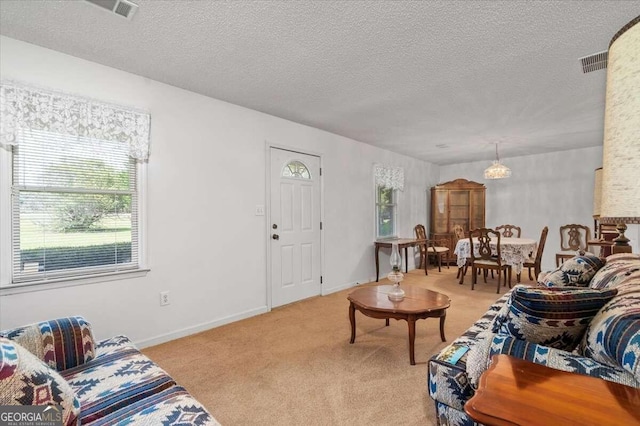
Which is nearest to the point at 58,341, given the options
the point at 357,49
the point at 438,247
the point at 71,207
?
the point at 71,207

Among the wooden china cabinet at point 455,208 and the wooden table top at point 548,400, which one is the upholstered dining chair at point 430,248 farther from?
the wooden table top at point 548,400

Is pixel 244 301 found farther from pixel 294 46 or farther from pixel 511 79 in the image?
pixel 511 79

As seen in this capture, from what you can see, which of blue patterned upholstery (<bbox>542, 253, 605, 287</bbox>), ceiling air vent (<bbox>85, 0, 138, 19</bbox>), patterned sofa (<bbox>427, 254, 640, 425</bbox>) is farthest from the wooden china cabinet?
ceiling air vent (<bbox>85, 0, 138, 19</bbox>)

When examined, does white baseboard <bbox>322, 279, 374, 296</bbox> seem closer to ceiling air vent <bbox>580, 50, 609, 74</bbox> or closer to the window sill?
the window sill

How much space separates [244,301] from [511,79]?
3419 millimetres

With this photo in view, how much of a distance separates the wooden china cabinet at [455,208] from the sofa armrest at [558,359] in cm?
547

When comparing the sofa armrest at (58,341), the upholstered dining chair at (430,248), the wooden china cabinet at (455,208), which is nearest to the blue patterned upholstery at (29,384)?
the sofa armrest at (58,341)

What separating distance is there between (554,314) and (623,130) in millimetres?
1023

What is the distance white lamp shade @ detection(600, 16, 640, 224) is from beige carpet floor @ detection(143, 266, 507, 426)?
1.65m

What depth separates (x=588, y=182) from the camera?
5535 mm

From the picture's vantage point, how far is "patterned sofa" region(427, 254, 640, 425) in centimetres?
106

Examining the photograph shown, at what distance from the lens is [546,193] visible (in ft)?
19.7

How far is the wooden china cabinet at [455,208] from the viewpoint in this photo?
254 inches

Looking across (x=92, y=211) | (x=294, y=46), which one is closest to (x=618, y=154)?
(x=294, y=46)
